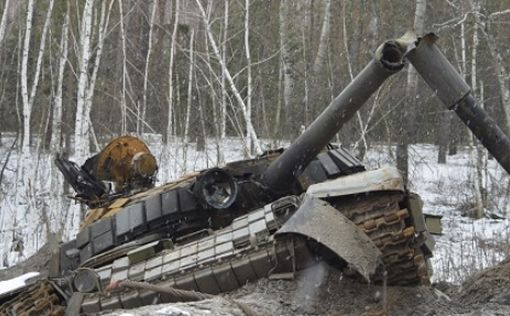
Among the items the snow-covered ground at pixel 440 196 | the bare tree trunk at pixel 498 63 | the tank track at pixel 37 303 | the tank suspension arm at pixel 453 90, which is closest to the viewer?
the tank suspension arm at pixel 453 90

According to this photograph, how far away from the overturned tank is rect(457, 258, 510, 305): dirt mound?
1.53 ft

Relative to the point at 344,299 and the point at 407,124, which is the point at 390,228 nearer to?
the point at 344,299

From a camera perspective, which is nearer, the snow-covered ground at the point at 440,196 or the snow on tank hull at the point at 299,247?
the snow on tank hull at the point at 299,247

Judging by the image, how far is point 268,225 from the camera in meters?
6.08

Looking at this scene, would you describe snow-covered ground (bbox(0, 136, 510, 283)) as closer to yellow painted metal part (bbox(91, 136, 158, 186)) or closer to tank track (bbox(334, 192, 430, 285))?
yellow painted metal part (bbox(91, 136, 158, 186))

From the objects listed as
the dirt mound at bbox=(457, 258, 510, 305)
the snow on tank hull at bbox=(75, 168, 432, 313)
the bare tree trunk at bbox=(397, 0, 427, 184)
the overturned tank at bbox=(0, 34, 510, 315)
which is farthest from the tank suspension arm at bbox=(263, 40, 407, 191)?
the bare tree trunk at bbox=(397, 0, 427, 184)

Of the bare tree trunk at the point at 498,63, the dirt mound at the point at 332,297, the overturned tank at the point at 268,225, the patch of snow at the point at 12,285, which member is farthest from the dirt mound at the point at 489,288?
the bare tree trunk at the point at 498,63

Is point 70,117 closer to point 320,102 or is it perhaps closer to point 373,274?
point 320,102

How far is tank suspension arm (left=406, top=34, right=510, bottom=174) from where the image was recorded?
6.05 meters

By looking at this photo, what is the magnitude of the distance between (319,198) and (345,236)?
17.6 inches

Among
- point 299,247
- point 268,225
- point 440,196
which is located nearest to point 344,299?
point 299,247

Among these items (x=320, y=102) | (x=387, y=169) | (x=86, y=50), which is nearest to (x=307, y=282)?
(x=387, y=169)

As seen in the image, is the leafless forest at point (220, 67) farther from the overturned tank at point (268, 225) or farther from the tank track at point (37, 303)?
the tank track at point (37, 303)

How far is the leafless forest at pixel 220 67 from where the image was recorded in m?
16.2
